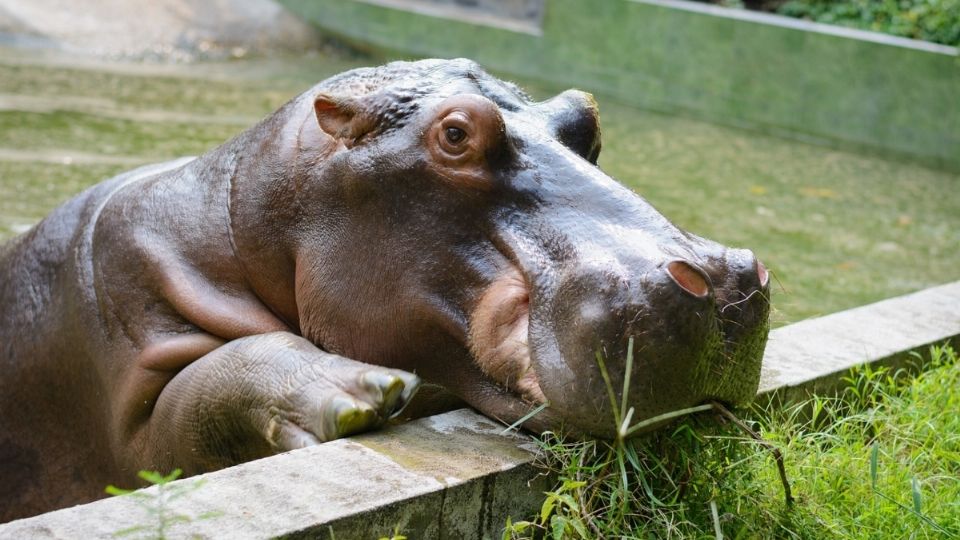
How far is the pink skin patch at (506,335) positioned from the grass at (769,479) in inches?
5.5

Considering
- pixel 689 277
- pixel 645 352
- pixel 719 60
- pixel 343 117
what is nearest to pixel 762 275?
pixel 689 277

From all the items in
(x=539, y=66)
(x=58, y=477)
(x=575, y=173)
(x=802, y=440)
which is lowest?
(x=539, y=66)

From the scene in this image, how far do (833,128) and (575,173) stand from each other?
30.9ft

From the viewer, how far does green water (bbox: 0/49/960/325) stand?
711 centimetres

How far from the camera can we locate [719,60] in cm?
1234

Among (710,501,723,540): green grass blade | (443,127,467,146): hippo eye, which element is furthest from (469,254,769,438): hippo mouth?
(443,127,467,146): hippo eye

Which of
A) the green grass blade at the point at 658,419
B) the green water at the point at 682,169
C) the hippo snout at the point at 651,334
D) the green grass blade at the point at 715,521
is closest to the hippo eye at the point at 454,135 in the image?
the hippo snout at the point at 651,334

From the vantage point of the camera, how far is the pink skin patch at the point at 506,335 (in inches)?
106

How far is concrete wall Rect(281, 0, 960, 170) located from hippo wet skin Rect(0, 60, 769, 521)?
8.91 metres

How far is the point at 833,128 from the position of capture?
1169 centimetres

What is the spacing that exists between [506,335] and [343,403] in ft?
1.22

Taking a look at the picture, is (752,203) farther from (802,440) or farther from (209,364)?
(209,364)

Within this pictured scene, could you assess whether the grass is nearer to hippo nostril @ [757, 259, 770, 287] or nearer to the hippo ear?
hippo nostril @ [757, 259, 770, 287]

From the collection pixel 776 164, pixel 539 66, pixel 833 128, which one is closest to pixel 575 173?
pixel 776 164
